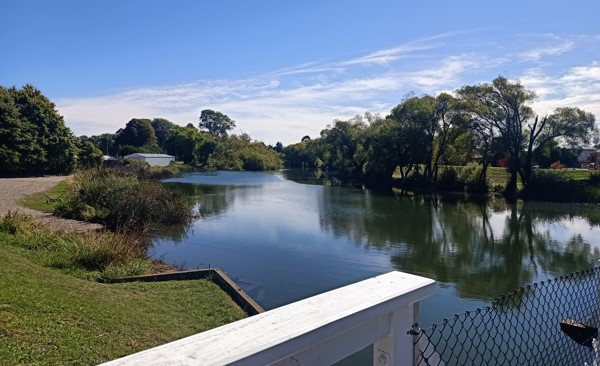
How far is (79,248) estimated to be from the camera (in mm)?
8359

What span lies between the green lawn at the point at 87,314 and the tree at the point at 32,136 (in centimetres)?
2618

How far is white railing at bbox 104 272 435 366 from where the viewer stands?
115cm

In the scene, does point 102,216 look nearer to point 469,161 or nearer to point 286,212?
point 286,212

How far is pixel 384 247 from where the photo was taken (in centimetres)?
1444

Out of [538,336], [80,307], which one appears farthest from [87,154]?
[538,336]

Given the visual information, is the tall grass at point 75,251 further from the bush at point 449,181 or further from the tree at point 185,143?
the tree at point 185,143

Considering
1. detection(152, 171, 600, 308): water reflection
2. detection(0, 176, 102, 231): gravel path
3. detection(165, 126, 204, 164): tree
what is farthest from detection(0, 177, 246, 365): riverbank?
detection(165, 126, 204, 164): tree

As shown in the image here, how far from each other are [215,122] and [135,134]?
24.1 metres

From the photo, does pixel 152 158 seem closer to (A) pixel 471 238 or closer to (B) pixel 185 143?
(B) pixel 185 143

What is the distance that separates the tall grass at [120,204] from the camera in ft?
47.9

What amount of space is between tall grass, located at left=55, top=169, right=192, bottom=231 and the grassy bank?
5.32m

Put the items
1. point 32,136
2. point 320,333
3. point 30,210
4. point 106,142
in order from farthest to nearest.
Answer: point 106,142
point 32,136
point 30,210
point 320,333

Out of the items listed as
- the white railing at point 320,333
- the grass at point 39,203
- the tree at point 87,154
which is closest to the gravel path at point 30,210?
the grass at point 39,203

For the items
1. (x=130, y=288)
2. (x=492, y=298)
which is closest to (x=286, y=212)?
(x=492, y=298)
